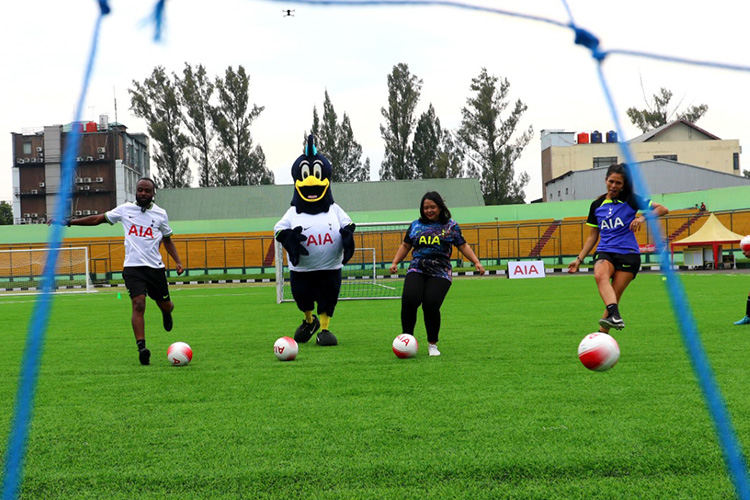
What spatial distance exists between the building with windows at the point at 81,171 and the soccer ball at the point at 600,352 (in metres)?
65.6

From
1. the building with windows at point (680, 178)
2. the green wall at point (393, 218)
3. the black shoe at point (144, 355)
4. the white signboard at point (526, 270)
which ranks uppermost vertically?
the building with windows at point (680, 178)

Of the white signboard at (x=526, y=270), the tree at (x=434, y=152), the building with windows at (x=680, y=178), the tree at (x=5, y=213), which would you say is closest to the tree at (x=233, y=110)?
the white signboard at (x=526, y=270)

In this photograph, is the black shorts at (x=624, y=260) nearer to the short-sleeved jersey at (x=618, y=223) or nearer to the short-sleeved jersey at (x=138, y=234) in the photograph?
the short-sleeved jersey at (x=618, y=223)

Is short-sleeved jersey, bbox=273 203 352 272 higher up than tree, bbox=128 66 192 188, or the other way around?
tree, bbox=128 66 192 188

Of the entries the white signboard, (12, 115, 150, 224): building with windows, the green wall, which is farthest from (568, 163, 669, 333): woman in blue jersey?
(12, 115, 150, 224): building with windows

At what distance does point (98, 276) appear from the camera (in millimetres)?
40969

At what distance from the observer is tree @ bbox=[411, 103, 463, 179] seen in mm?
57000

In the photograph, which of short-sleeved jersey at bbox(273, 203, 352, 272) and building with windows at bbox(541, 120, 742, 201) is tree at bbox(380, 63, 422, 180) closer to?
building with windows at bbox(541, 120, 742, 201)

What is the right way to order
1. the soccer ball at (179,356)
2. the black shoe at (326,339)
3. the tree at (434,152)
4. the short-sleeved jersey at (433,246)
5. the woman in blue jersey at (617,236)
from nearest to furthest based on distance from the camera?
1. the soccer ball at (179,356)
2. the woman in blue jersey at (617,236)
3. the short-sleeved jersey at (433,246)
4. the black shoe at (326,339)
5. the tree at (434,152)

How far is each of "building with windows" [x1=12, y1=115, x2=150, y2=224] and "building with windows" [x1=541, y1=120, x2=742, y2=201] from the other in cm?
3846

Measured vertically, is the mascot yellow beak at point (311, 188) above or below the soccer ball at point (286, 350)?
above

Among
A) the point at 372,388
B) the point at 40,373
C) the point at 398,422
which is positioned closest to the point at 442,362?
the point at 372,388

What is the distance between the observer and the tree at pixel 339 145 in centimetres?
4869

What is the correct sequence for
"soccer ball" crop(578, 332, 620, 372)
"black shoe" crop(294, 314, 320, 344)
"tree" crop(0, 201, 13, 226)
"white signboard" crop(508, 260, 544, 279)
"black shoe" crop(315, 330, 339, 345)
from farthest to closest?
"tree" crop(0, 201, 13, 226)
"white signboard" crop(508, 260, 544, 279)
"black shoe" crop(294, 314, 320, 344)
"black shoe" crop(315, 330, 339, 345)
"soccer ball" crop(578, 332, 620, 372)
